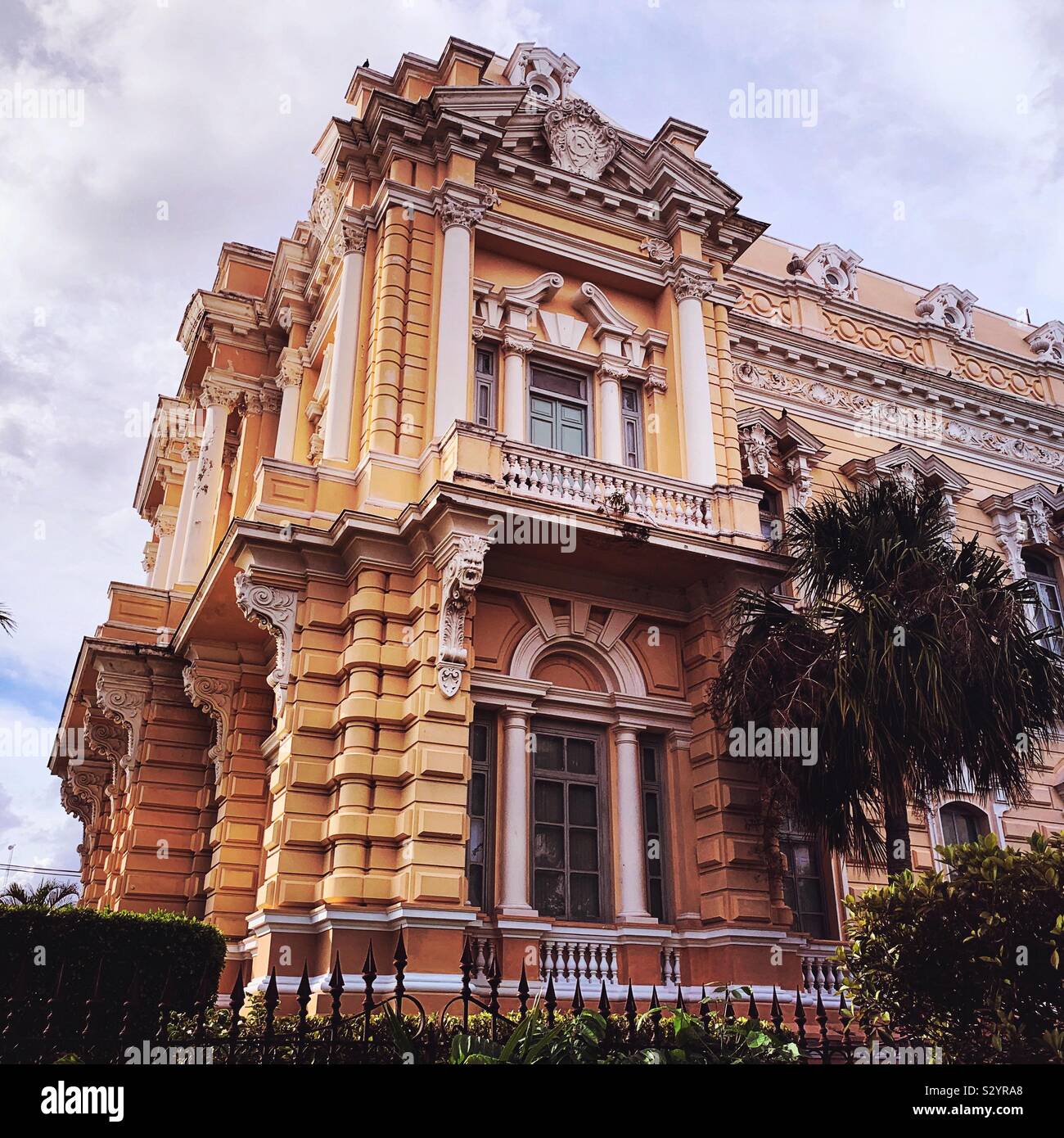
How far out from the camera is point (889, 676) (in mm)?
11531

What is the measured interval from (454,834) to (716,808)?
3.53 meters

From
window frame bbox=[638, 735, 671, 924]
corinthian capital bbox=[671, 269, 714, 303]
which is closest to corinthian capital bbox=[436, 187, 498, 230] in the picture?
corinthian capital bbox=[671, 269, 714, 303]

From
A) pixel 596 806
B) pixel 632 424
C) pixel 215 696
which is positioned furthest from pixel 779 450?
pixel 215 696

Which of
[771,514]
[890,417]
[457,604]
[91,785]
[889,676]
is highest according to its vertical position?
[890,417]

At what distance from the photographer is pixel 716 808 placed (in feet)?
43.2

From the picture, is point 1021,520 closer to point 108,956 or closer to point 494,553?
point 494,553

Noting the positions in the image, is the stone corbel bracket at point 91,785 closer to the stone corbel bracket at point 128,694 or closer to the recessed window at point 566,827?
the stone corbel bracket at point 128,694

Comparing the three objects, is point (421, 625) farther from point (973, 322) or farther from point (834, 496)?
point (973, 322)

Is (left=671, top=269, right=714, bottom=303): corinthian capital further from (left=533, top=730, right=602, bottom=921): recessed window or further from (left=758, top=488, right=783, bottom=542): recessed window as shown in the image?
(left=533, top=730, right=602, bottom=921): recessed window

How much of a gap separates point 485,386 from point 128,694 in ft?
24.5

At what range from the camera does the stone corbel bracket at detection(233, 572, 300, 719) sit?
502 inches

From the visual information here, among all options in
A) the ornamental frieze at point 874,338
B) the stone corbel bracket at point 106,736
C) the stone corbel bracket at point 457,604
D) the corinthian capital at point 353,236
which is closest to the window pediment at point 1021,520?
the ornamental frieze at point 874,338

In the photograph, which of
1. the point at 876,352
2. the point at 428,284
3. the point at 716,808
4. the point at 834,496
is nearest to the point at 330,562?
the point at 428,284

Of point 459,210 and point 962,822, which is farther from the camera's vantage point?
point 962,822
